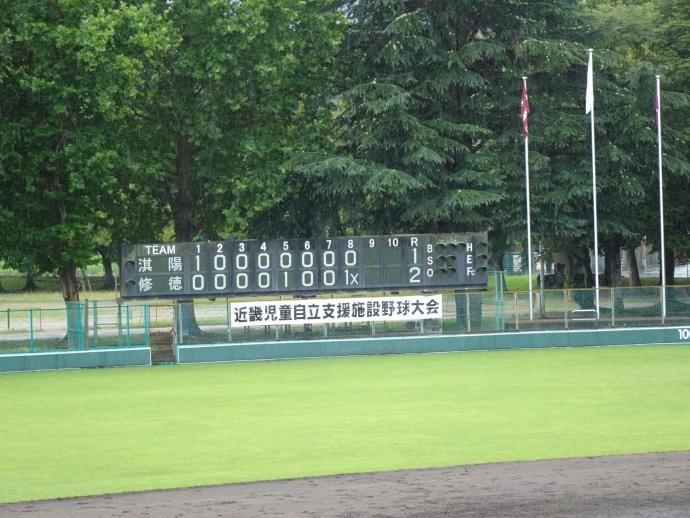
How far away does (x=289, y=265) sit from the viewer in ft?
118

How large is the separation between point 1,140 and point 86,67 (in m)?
3.96

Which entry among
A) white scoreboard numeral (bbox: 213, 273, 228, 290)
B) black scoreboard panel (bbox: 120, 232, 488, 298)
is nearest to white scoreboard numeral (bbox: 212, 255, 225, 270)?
black scoreboard panel (bbox: 120, 232, 488, 298)

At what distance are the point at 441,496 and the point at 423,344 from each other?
23653 millimetres

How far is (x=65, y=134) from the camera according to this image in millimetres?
41531

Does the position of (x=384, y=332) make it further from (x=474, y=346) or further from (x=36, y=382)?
(x=36, y=382)

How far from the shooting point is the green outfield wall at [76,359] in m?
34.2

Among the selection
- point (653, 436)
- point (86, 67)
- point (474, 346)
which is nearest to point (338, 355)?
point (474, 346)

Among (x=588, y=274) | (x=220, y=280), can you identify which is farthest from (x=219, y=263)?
(x=588, y=274)

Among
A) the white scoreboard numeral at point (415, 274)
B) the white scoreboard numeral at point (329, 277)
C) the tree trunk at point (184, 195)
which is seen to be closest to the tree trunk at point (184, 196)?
the tree trunk at point (184, 195)

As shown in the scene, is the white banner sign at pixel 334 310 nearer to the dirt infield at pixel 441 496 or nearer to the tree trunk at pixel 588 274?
the dirt infield at pixel 441 496

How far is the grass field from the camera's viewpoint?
16.6 m

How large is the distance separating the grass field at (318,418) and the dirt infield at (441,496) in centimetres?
102

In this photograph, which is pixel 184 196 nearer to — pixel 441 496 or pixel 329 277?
pixel 329 277

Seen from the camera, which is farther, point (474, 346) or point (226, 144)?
point (226, 144)
